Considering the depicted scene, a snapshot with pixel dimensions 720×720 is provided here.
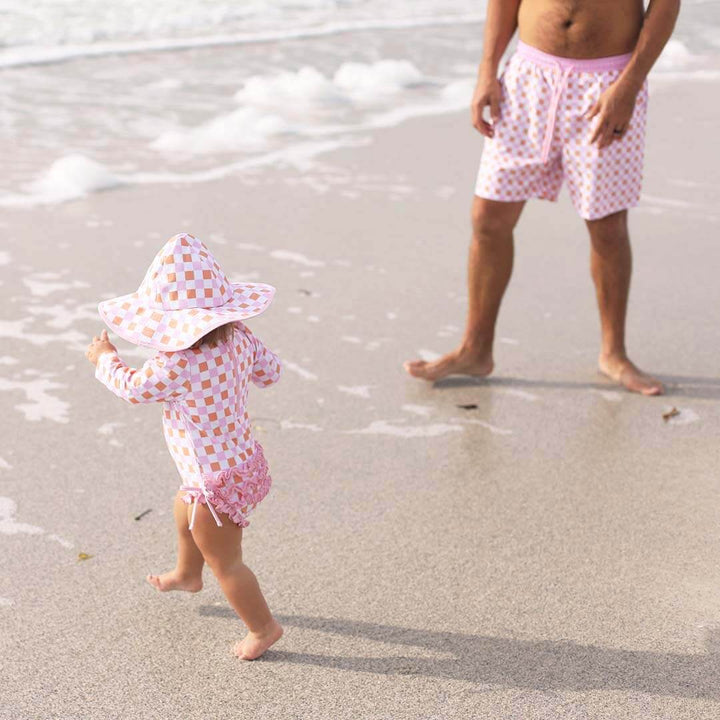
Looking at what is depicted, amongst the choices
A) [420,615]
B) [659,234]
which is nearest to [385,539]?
[420,615]

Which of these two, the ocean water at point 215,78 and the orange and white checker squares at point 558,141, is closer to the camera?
the orange and white checker squares at point 558,141

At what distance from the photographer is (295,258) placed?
17.7 feet

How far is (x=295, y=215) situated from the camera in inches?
236

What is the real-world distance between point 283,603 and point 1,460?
1197 millimetres

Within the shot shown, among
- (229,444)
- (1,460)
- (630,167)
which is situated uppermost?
(630,167)

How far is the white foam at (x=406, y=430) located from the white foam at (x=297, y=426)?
0.11 m

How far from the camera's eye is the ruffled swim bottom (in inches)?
101

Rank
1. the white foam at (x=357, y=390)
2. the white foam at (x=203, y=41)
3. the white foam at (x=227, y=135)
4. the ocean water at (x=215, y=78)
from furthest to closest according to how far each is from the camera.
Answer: the white foam at (x=203, y=41)
the white foam at (x=227, y=135)
the ocean water at (x=215, y=78)
the white foam at (x=357, y=390)

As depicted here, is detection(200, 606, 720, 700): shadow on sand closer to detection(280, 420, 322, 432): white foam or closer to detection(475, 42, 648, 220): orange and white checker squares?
detection(280, 420, 322, 432): white foam

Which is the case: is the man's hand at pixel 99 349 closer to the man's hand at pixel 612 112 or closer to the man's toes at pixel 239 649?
the man's toes at pixel 239 649

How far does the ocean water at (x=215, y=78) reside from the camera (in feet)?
23.0

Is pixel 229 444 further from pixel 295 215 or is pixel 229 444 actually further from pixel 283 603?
pixel 295 215

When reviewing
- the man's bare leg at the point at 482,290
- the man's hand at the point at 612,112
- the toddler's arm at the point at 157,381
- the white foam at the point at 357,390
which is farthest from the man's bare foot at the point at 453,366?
the toddler's arm at the point at 157,381

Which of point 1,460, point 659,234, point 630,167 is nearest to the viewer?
point 1,460
